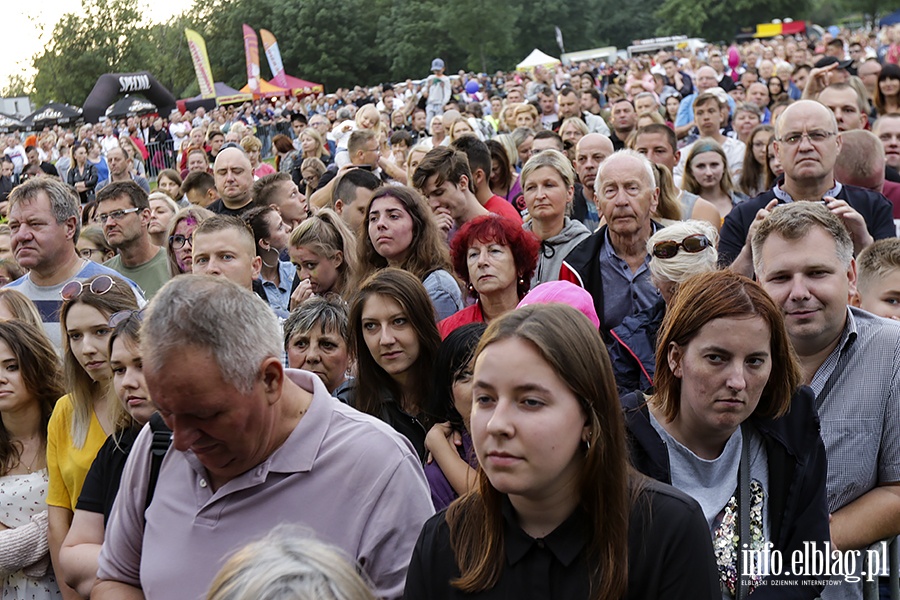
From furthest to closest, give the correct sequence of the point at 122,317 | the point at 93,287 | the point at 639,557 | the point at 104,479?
the point at 93,287 → the point at 122,317 → the point at 104,479 → the point at 639,557

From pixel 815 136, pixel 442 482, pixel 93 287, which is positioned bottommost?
pixel 442 482

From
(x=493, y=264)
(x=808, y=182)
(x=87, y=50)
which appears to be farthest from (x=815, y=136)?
(x=87, y=50)

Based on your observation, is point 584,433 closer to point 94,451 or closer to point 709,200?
point 94,451

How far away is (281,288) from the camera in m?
6.69

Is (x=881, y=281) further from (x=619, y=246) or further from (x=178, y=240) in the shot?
(x=178, y=240)

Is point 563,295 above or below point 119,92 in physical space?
below

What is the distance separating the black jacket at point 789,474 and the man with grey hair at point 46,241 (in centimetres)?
366

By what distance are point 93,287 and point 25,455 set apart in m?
0.79

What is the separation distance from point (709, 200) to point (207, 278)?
594 cm

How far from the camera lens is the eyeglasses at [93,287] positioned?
13.2 feet

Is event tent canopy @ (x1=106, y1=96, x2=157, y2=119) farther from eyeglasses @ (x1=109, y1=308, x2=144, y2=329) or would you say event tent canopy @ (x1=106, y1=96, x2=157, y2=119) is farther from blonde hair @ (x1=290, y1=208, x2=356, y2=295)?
eyeglasses @ (x1=109, y1=308, x2=144, y2=329)

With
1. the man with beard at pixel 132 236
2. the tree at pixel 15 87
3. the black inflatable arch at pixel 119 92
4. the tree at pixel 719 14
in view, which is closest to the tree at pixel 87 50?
the tree at pixel 15 87

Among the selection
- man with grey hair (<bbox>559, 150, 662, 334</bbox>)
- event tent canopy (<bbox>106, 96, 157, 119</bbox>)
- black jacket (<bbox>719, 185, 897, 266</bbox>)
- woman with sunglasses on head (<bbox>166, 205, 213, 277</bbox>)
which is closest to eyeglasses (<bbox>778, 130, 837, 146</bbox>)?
black jacket (<bbox>719, 185, 897, 266</bbox>)

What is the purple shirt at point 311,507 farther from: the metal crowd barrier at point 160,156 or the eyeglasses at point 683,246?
the metal crowd barrier at point 160,156
